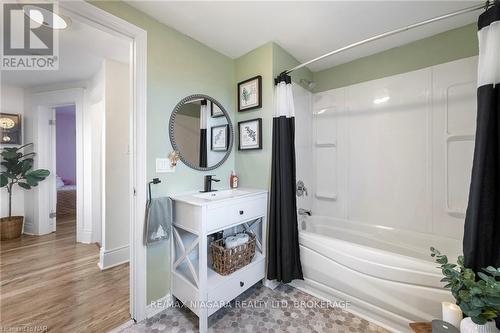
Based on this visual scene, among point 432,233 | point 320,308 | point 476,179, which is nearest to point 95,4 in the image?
point 476,179

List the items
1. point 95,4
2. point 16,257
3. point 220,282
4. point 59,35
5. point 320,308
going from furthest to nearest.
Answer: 1. point 16,257
2. point 59,35
3. point 320,308
4. point 220,282
5. point 95,4

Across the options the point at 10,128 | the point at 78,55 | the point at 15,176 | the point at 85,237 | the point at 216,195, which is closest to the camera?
the point at 216,195

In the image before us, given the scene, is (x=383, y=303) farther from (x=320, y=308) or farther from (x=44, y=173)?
(x=44, y=173)

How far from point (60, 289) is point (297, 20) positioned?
3.15 metres

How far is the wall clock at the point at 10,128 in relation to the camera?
3021 millimetres

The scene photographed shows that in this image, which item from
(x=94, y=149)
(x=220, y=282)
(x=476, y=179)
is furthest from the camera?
(x=94, y=149)

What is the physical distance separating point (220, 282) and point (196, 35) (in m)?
2.08

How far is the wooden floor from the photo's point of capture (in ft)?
4.96

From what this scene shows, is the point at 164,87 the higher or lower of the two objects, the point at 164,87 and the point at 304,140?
the higher

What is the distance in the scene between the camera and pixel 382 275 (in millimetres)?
1444

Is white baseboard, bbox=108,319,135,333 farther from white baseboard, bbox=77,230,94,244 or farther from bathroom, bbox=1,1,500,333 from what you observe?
white baseboard, bbox=77,230,94,244

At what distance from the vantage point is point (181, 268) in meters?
1.71

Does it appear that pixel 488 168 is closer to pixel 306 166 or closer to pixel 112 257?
pixel 306 166

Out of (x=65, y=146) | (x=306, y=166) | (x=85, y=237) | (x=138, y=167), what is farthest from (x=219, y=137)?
(x=65, y=146)
